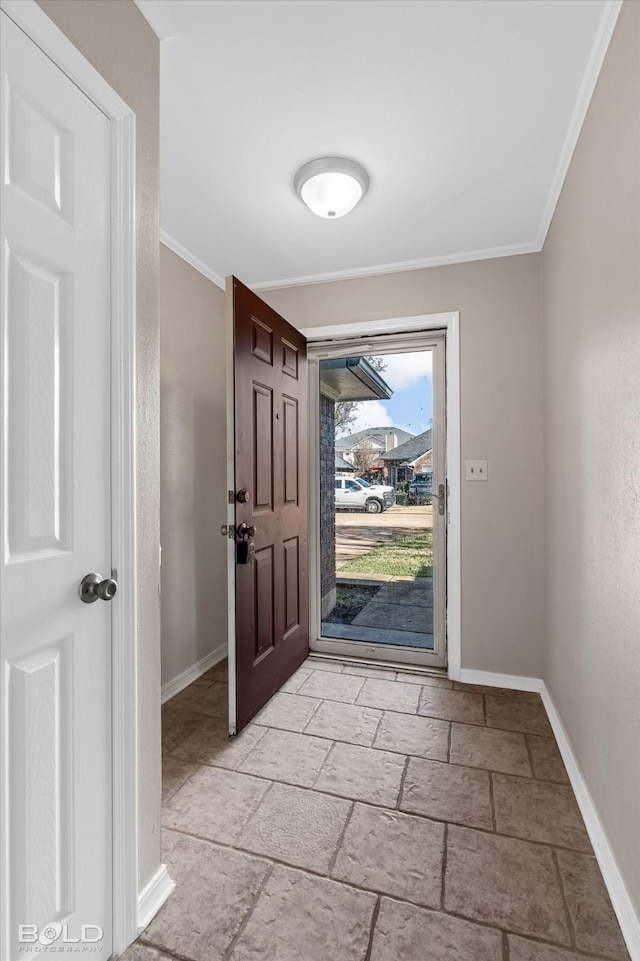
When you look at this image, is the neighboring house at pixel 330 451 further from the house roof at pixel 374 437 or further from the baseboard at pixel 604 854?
the baseboard at pixel 604 854

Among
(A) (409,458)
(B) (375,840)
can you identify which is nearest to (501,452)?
(A) (409,458)

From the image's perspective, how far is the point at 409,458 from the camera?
3.06 meters

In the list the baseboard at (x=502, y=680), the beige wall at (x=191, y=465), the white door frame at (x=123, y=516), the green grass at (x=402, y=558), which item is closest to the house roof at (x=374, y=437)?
the green grass at (x=402, y=558)

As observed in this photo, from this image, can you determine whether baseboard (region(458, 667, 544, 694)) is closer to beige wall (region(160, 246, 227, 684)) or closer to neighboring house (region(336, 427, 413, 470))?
neighboring house (region(336, 427, 413, 470))

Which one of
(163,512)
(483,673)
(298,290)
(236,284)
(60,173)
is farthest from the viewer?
(298,290)

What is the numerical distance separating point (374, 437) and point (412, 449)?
263 millimetres

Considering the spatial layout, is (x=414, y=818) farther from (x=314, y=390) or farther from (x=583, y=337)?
(x=314, y=390)

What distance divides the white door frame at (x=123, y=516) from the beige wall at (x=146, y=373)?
0.05 meters

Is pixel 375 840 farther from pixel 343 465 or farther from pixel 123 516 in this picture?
pixel 343 465

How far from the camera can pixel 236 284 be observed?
2.16 metres

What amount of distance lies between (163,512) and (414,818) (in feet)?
5.86

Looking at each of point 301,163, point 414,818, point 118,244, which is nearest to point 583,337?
point 301,163

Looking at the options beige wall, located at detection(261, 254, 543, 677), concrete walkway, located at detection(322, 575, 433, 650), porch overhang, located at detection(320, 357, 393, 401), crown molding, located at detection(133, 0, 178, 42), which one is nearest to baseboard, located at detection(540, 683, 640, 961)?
beige wall, located at detection(261, 254, 543, 677)

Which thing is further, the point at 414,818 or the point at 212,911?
the point at 414,818
